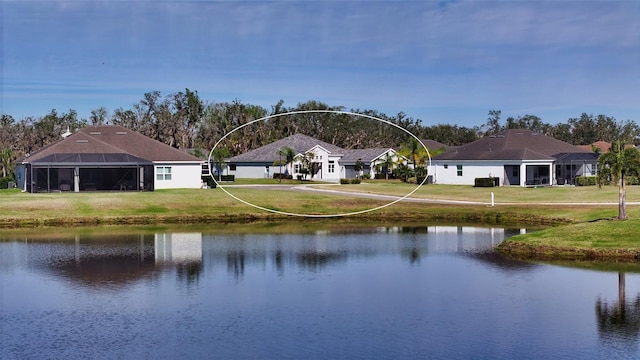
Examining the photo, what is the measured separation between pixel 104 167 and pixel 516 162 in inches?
1594

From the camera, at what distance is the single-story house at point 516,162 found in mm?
84500

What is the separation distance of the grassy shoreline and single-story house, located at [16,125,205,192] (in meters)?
3.54

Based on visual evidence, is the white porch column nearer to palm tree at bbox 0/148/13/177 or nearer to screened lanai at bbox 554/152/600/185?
palm tree at bbox 0/148/13/177

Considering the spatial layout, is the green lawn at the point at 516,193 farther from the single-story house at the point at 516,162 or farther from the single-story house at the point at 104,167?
the single-story house at the point at 104,167

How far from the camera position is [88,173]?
7906 centimetres

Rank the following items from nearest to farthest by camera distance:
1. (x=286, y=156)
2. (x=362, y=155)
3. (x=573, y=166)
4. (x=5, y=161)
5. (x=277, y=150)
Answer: (x=573, y=166) < (x=5, y=161) < (x=286, y=156) < (x=362, y=155) < (x=277, y=150)

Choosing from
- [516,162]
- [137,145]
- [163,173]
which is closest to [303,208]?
[163,173]

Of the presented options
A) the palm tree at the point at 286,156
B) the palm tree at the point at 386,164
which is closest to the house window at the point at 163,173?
the palm tree at the point at 286,156

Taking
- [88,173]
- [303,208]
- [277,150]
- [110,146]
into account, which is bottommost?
[303,208]

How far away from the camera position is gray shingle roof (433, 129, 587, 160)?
281 ft

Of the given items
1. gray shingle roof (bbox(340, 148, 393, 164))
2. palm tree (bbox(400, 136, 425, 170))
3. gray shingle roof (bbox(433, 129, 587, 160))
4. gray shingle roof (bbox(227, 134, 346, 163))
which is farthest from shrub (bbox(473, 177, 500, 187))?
gray shingle roof (bbox(227, 134, 346, 163))

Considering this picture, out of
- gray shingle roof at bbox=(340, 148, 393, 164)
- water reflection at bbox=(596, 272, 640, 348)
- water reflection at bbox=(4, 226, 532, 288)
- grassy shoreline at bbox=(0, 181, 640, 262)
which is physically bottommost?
water reflection at bbox=(596, 272, 640, 348)

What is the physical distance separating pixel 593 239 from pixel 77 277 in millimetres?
24574

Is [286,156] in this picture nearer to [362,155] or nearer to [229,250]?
[362,155]
